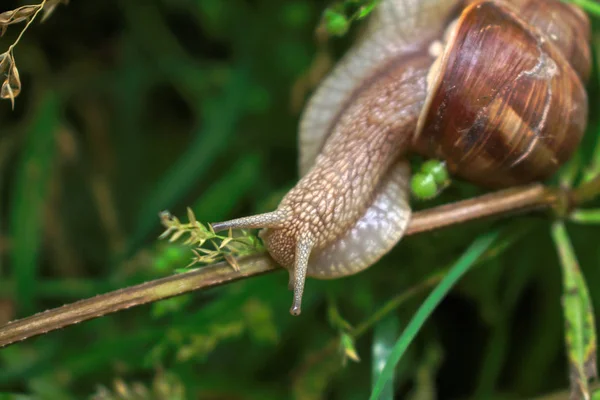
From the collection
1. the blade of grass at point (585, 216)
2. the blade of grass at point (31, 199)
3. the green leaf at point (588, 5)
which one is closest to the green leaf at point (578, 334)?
the blade of grass at point (585, 216)

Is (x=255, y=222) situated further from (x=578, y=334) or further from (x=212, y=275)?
(x=578, y=334)

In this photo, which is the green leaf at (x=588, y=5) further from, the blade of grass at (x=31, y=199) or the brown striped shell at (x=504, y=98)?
the blade of grass at (x=31, y=199)

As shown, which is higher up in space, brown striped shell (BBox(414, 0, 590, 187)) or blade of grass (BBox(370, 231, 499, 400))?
brown striped shell (BBox(414, 0, 590, 187))

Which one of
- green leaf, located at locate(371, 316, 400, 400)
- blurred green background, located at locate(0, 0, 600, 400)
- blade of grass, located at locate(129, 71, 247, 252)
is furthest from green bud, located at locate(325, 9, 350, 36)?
Result: blade of grass, located at locate(129, 71, 247, 252)

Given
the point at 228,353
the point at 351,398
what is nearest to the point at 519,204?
the point at 351,398

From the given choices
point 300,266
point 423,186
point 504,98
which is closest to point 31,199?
point 300,266

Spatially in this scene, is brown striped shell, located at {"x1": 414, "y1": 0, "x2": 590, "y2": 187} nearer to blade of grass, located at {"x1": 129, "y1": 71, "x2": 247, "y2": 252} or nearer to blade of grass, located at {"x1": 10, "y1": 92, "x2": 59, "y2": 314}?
blade of grass, located at {"x1": 129, "y1": 71, "x2": 247, "y2": 252}

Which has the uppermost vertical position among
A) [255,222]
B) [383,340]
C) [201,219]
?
[255,222]
